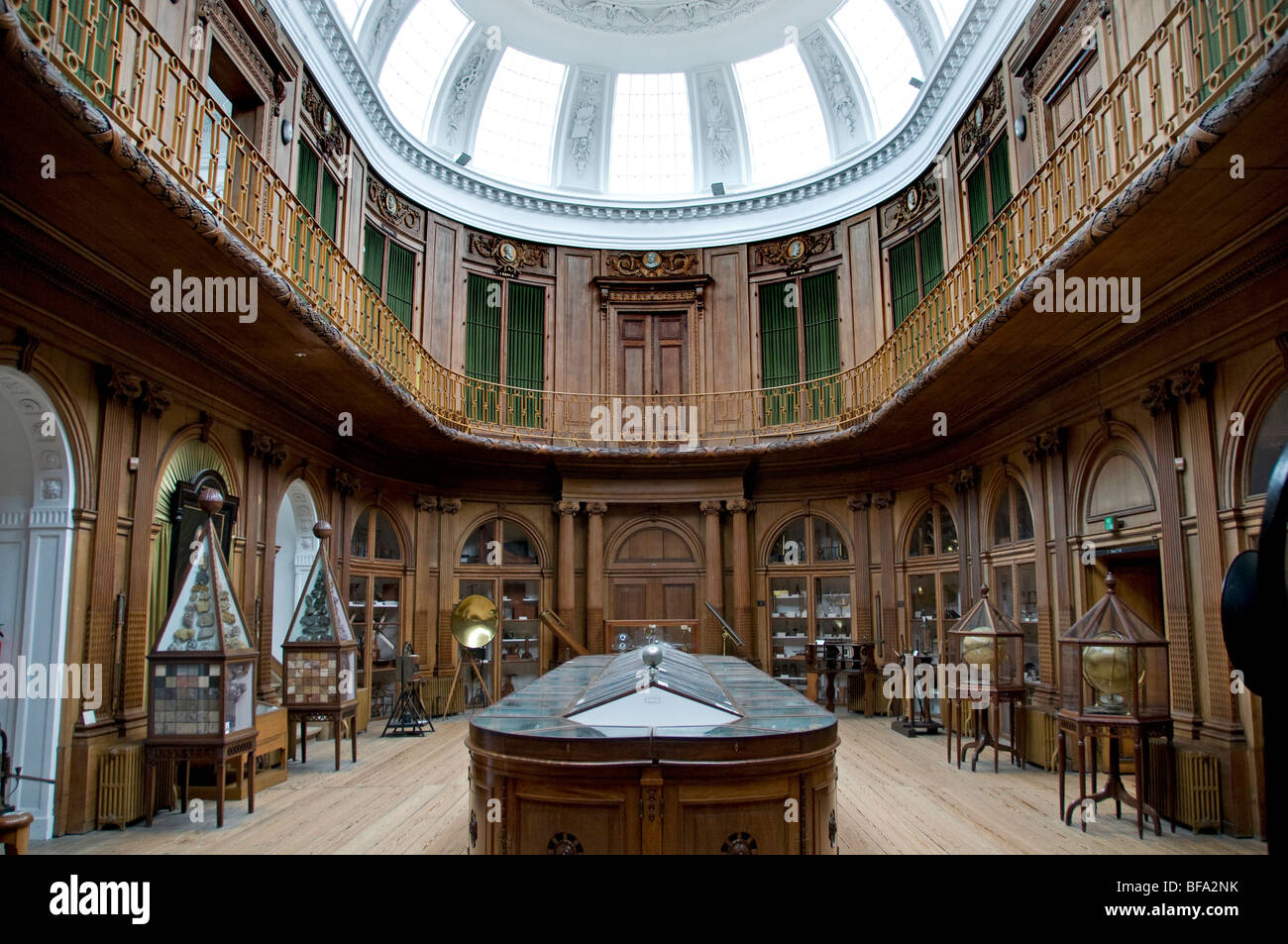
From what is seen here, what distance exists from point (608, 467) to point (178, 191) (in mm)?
9506

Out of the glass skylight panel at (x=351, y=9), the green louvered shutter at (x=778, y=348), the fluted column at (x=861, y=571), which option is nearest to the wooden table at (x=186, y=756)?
the glass skylight panel at (x=351, y=9)

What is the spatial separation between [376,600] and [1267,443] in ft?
35.1

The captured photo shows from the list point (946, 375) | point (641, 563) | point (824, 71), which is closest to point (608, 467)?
point (641, 563)

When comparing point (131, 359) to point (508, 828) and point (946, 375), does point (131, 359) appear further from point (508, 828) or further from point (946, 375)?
point (946, 375)

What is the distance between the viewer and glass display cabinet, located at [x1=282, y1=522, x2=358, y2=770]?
8.73 m

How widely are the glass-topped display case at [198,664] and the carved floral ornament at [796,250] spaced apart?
1071 centimetres

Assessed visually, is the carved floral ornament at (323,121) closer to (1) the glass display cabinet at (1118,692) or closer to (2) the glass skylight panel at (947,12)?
(2) the glass skylight panel at (947,12)

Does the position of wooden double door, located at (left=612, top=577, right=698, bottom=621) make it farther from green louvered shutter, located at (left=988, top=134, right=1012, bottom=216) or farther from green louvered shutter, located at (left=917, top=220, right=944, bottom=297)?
green louvered shutter, located at (left=988, top=134, right=1012, bottom=216)

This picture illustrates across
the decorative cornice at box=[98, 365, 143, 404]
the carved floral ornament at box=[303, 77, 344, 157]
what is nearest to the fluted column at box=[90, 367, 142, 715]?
the decorative cornice at box=[98, 365, 143, 404]

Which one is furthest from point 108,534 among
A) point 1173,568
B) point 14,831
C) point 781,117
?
point 781,117

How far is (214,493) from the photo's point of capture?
269 inches

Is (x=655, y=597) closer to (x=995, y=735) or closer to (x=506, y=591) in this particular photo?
(x=506, y=591)

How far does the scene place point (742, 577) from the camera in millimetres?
14164

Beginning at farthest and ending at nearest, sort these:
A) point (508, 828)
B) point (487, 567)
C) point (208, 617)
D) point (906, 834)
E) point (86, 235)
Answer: point (487, 567) < point (208, 617) < point (906, 834) < point (86, 235) < point (508, 828)
